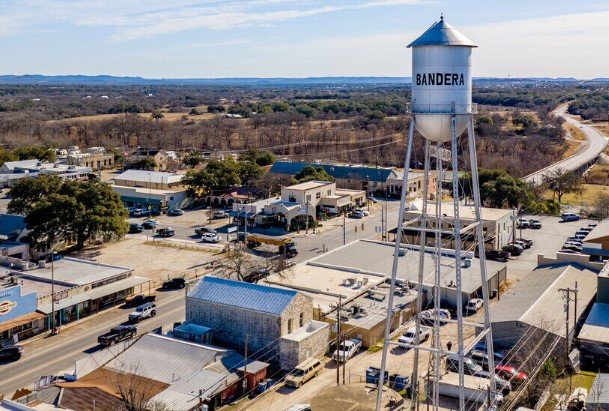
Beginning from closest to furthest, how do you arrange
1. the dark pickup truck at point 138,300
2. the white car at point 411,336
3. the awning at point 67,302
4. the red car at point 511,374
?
the red car at point 511,374, the white car at point 411,336, the awning at point 67,302, the dark pickup truck at point 138,300

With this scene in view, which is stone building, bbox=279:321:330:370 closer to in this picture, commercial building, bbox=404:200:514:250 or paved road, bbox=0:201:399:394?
paved road, bbox=0:201:399:394

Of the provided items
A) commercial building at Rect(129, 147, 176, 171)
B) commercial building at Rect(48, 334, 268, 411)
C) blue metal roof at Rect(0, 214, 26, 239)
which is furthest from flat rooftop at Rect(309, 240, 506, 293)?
commercial building at Rect(129, 147, 176, 171)

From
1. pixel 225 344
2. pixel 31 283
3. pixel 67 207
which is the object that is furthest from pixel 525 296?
pixel 67 207

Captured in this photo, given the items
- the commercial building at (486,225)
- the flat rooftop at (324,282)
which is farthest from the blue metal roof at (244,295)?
the commercial building at (486,225)

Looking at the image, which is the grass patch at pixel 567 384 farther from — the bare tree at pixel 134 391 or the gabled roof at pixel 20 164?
the gabled roof at pixel 20 164

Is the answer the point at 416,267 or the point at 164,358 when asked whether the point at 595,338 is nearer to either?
the point at 416,267

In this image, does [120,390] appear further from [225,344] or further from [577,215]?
[577,215]

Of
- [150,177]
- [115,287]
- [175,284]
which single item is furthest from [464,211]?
[150,177]
